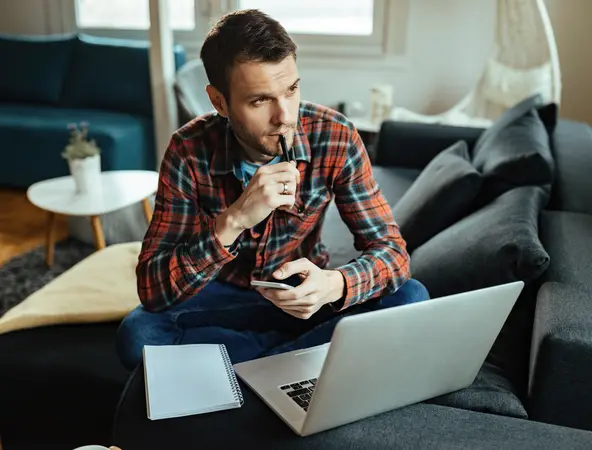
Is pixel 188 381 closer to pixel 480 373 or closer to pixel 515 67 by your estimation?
pixel 480 373

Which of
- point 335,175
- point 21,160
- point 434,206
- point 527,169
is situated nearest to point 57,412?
point 335,175

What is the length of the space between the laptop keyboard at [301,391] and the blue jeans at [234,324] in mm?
192

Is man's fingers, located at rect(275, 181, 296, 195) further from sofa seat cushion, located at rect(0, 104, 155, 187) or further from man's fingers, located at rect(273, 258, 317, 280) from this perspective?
sofa seat cushion, located at rect(0, 104, 155, 187)

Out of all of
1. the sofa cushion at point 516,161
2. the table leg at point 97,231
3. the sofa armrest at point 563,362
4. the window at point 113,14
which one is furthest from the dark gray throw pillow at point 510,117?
the window at point 113,14

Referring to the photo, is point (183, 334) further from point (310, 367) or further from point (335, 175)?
point (335, 175)

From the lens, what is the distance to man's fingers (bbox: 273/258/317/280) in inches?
42.4

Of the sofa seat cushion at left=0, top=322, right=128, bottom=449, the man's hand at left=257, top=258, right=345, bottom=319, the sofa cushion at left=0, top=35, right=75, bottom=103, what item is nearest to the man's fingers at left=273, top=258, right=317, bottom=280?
the man's hand at left=257, top=258, right=345, bottom=319

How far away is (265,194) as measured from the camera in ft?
3.72

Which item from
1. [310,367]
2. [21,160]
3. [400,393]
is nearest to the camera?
[400,393]

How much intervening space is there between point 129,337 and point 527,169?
1.08 m

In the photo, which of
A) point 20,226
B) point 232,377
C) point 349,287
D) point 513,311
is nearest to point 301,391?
point 232,377

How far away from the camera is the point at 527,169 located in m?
1.73

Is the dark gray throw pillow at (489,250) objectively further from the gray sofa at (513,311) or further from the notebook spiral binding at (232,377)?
the notebook spiral binding at (232,377)

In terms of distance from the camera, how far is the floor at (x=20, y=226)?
117 inches
